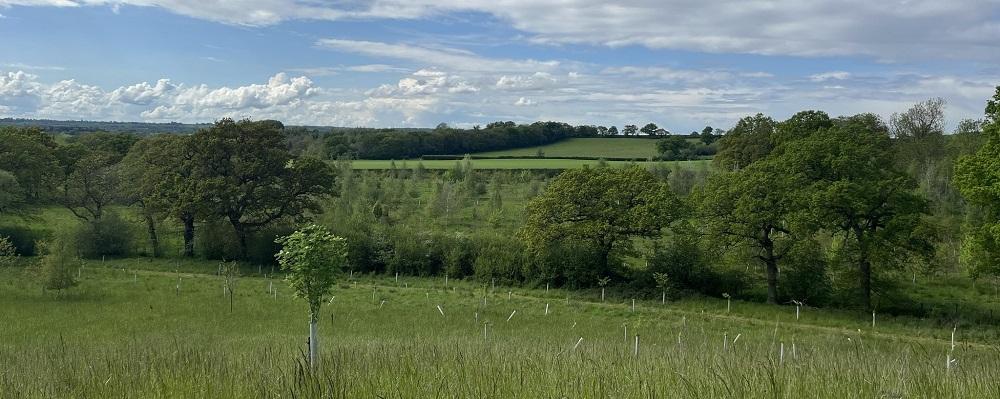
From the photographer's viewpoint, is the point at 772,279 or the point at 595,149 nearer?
the point at 772,279

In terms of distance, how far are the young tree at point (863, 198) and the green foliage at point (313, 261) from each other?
25088 millimetres

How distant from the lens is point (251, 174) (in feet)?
156

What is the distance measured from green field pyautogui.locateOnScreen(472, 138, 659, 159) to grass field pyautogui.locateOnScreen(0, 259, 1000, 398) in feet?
231

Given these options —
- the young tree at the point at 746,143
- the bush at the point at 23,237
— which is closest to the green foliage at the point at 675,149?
the young tree at the point at 746,143

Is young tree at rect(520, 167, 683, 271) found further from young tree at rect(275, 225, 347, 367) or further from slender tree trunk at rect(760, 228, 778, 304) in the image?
young tree at rect(275, 225, 347, 367)

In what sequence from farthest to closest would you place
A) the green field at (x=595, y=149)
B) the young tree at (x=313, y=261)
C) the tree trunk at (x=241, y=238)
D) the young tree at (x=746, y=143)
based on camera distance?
the green field at (x=595, y=149), the young tree at (x=746, y=143), the tree trunk at (x=241, y=238), the young tree at (x=313, y=261)

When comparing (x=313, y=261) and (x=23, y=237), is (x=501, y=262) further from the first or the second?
(x=23, y=237)

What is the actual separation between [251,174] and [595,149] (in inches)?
2974

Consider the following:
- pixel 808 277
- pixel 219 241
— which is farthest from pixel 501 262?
pixel 219 241

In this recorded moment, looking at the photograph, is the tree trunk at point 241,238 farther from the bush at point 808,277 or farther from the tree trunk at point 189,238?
the bush at point 808,277

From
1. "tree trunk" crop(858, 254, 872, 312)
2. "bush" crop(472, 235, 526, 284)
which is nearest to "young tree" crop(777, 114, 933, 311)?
"tree trunk" crop(858, 254, 872, 312)

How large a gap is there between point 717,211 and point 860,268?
7186 millimetres

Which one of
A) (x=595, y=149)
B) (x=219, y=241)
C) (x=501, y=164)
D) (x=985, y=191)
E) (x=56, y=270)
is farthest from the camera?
(x=595, y=149)

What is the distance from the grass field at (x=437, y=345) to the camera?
510 centimetres
